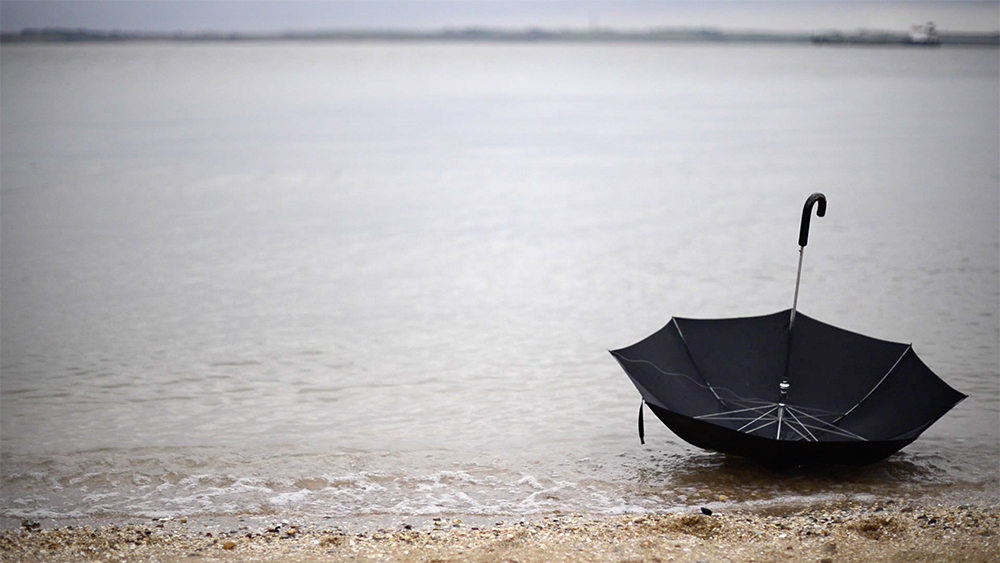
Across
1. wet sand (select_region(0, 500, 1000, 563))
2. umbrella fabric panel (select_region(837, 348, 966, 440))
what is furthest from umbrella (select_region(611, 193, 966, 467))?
wet sand (select_region(0, 500, 1000, 563))

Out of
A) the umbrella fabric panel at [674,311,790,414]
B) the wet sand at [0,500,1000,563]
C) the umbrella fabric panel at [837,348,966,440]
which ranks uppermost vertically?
the umbrella fabric panel at [674,311,790,414]

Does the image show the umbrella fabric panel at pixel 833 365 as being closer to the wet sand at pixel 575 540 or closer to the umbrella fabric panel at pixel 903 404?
the umbrella fabric panel at pixel 903 404

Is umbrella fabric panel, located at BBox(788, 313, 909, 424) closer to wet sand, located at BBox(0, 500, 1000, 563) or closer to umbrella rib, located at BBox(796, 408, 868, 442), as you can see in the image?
umbrella rib, located at BBox(796, 408, 868, 442)

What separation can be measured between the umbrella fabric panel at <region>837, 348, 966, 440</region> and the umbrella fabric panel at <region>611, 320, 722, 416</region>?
3.13 ft

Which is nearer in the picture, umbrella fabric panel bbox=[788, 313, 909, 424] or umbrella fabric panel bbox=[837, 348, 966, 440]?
umbrella fabric panel bbox=[837, 348, 966, 440]

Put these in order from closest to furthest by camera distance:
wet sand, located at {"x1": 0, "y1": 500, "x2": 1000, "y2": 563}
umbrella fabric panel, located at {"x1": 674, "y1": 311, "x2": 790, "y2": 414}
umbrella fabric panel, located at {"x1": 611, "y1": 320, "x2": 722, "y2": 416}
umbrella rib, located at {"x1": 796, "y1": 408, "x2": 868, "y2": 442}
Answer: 1. wet sand, located at {"x1": 0, "y1": 500, "x2": 1000, "y2": 563}
2. umbrella rib, located at {"x1": 796, "y1": 408, "x2": 868, "y2": 442}
3. umbrella fabric panel, located at {"x1": 611, "y1": 320, "x2": 722, "y2": 416}
4. umbrella fabric panel, located at {"x1": 674, "y1": 311, "x2": 790, "y2": 414}

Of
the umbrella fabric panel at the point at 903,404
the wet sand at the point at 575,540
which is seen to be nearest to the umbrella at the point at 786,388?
the umbrella fabric panel at the point at 903,404

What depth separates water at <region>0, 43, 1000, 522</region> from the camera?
7.47 metres

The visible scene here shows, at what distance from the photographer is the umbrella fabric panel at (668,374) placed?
6867 mm

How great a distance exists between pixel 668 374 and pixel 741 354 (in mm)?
554

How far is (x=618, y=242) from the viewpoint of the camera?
18.3 m

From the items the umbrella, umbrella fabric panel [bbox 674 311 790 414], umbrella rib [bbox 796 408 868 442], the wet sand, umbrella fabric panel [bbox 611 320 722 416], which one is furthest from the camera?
umbrella fabric panel [bbox 674 311 790 414]

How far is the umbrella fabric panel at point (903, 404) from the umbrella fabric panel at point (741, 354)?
0.58 meters

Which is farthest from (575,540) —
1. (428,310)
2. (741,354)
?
(428,310)
